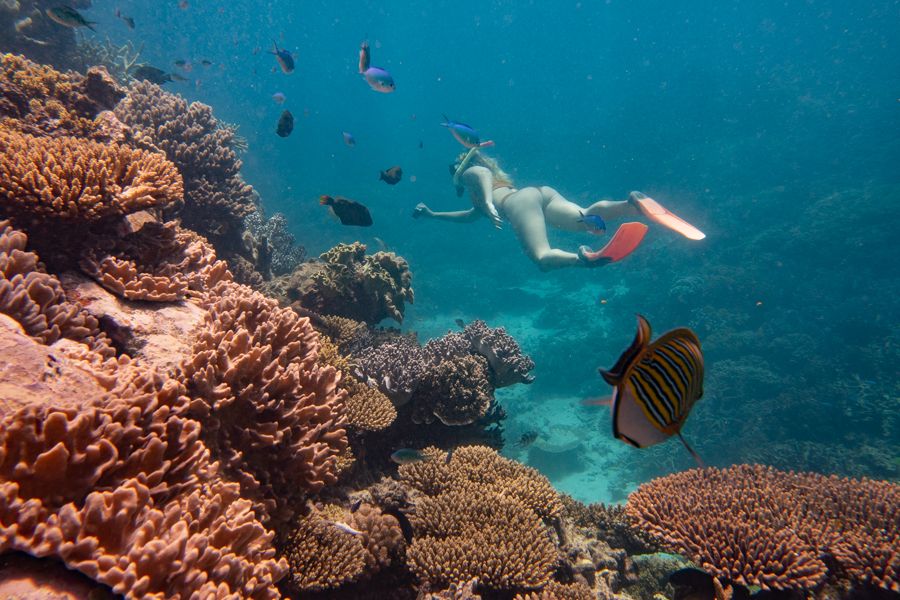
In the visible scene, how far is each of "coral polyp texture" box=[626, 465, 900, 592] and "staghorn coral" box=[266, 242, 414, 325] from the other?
541 cm

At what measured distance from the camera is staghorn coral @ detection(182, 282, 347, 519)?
2713 mm

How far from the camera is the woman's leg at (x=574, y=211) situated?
30.9 feet

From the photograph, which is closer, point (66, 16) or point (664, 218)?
point (664, 218)

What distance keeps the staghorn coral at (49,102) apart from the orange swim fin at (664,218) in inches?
314

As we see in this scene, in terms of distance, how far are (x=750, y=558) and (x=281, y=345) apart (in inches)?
170

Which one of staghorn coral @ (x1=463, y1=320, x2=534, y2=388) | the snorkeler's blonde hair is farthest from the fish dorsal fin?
Result: the snorkeler's blonde hair

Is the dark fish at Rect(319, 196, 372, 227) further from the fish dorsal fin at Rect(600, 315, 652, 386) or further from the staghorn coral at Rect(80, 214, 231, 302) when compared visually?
the fish dorsal fin at Rect(600, 315, 652, 386)

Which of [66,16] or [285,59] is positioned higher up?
[285,59]

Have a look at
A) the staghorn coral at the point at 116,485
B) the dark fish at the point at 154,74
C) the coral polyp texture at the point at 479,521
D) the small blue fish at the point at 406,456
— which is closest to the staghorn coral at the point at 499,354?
the coral polyp texture at the point at 479,521

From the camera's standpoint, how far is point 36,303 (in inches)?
103

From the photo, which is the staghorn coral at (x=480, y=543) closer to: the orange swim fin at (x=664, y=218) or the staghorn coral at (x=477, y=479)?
the staghorn coral at (x=477, y=479)

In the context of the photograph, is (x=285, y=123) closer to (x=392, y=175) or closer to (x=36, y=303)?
(x=392, y=175)

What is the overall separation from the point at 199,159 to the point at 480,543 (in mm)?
7390

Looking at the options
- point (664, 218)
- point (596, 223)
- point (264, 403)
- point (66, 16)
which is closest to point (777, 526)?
point (664, 218)
